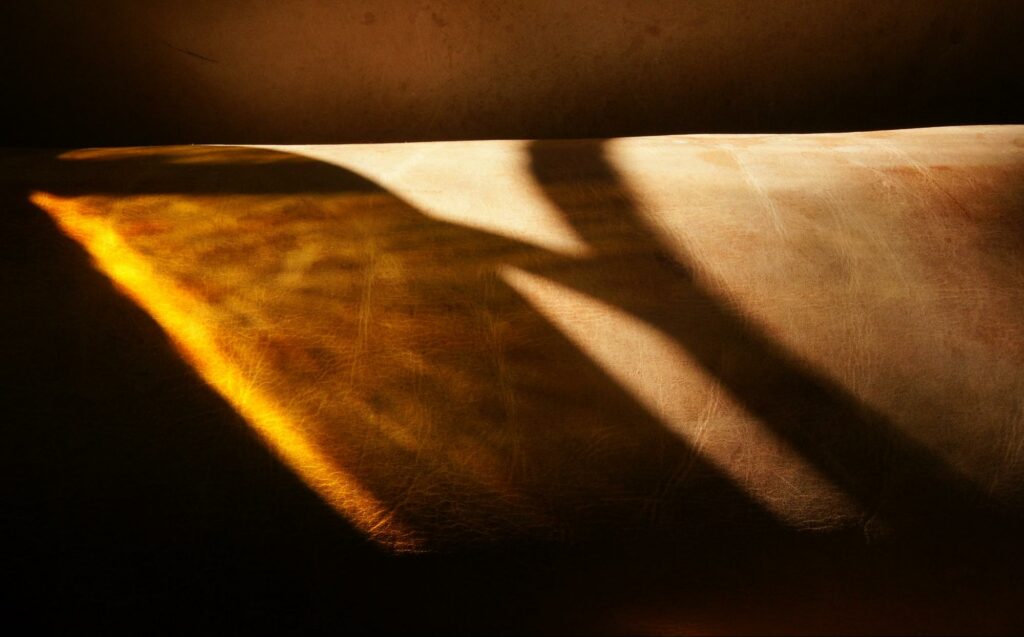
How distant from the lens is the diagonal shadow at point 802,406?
727 mm

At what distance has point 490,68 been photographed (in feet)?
5.08

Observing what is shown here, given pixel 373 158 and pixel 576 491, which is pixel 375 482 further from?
pixel 373 158

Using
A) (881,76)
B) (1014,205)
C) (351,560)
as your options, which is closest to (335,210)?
(351,560)

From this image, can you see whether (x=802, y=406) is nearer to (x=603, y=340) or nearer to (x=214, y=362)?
(x=603, y=340)

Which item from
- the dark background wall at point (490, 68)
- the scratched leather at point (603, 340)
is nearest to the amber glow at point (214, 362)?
the scratched leather at point (603, 340)

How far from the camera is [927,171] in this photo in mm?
955

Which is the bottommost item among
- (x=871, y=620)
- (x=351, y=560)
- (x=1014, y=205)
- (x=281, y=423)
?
(x=871, y=620)

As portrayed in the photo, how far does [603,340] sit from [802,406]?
0.81 feet

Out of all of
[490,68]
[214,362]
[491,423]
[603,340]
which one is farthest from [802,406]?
[490,68]

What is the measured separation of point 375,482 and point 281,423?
12 cm

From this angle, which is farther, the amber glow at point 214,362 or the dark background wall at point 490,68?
the dark background wall at point 490,68

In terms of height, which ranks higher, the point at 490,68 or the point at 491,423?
the point at 490,68

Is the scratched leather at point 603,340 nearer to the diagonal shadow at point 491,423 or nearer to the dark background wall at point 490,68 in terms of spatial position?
the diagonal shadow at point 491,423

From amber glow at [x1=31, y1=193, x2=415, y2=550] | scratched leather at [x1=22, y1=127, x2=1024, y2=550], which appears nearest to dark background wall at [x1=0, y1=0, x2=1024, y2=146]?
scratched leather at [x1=22, y1=127, x2=1024, y2=550]
